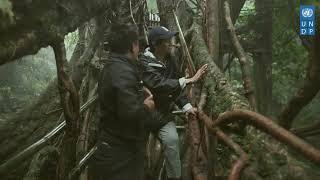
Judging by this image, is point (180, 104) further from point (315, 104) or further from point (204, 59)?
point (315, 104)

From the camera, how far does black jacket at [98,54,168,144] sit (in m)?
2.88

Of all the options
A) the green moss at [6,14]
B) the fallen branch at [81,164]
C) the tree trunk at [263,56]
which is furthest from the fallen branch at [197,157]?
the tree trunk at [263,56]

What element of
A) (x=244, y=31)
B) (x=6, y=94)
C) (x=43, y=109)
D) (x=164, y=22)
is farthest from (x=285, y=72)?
(x=6, y=94)

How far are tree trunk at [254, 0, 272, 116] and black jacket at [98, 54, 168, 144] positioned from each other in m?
4.21

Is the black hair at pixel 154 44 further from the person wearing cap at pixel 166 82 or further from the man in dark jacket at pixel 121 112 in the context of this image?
the man in dark jacket at pixel 121 112

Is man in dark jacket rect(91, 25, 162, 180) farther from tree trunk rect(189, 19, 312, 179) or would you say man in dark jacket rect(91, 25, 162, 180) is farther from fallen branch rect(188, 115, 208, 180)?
tree trunk rect(189, 19, 312, 179)

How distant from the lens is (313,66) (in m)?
3.80

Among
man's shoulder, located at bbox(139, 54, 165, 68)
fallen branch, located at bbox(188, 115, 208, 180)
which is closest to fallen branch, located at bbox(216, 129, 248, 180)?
fallen branch, located at bbox(188, 115, 208, 180)

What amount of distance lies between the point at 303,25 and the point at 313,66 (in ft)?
3.76

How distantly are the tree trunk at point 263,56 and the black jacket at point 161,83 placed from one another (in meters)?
3.44

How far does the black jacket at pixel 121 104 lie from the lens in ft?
9.46

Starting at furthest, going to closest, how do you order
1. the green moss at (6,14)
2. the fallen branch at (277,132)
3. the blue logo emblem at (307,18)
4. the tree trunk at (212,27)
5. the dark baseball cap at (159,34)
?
1. the blue logo emblem at (307,18)
2. the tree trunk at (212,27)
3. the dark baseball cap at (159,34)
4. the green moss at (6,14)
5. the fallen branch at (277,132)

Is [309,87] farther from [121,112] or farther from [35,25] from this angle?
[35,25]

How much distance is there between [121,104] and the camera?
9.48ft
